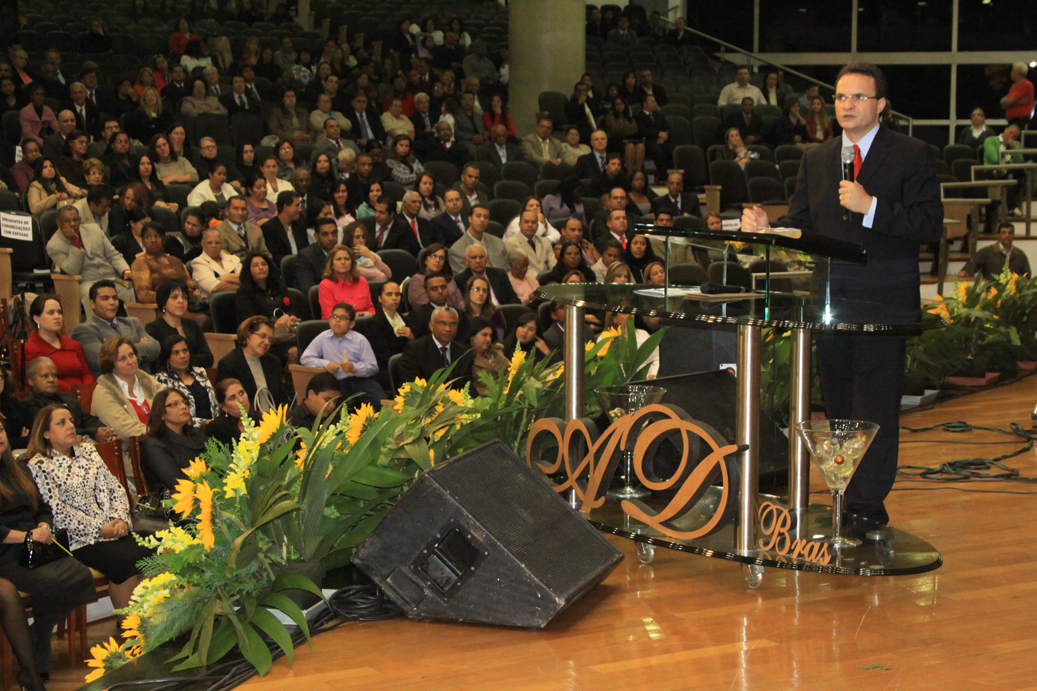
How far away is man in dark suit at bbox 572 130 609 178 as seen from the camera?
8.88 m

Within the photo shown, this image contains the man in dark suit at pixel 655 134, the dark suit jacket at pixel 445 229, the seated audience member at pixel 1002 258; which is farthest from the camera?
the man in dark suit at pixel 655 134

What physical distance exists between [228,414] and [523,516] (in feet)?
7.68

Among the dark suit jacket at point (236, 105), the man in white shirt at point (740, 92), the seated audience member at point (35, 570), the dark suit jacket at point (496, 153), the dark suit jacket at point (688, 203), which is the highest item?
the man in white shirt at point (740, 92)

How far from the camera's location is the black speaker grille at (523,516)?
245cm

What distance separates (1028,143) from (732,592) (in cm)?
962

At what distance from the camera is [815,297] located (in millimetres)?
2762

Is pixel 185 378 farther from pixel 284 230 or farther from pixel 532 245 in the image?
pixel 532 245

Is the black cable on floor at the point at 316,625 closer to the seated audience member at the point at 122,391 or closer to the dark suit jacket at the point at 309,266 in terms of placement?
the seated audience member at the point at 122,391

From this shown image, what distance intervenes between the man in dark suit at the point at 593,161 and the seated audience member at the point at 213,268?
10.5ft

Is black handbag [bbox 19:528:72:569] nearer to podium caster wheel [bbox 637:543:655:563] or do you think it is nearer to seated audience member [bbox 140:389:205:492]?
seated audience member [bbox 140:389:205:492]

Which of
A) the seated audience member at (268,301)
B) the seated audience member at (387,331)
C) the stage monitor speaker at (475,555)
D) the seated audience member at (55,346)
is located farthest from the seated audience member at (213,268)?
the stage monitor speaker at (475,555)

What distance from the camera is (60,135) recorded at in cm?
749

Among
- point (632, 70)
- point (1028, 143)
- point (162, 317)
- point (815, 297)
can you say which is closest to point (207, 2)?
point (632, 70)

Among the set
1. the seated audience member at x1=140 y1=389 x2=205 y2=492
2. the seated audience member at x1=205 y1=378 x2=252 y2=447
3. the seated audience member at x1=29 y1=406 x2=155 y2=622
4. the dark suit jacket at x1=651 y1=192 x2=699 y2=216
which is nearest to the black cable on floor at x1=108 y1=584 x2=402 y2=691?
the seated audience member at x1=29 y1=406 x2=155 y2=622
